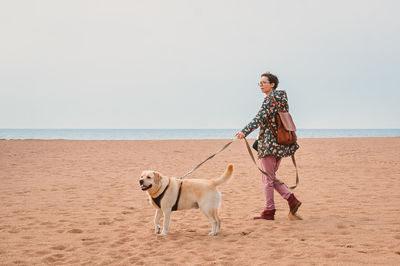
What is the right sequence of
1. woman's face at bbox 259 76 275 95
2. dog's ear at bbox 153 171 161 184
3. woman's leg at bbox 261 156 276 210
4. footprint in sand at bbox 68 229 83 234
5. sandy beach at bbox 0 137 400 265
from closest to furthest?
1. sandy beach at bbox 0 137 400 265
2. dog's ear at bbox 153 171 161 184
3. footprint in sand at bbox 68 229 83 234
4. woman's leg at bbox 261 156 276 210
5. woman's face at bbox 259 76 275 95

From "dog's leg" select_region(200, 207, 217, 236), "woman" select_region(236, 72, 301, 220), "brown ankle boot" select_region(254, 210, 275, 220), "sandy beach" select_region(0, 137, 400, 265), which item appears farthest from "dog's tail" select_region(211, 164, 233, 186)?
"brown ankle boot" select_region(254, 210, 275, 220)

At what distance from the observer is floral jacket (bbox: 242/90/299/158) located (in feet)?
16.1

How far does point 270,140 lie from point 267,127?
0.74ft

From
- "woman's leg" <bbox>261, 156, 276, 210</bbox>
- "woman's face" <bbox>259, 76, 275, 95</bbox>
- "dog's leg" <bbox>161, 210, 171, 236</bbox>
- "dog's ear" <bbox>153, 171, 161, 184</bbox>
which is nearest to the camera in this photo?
"dog's ear" <bbox>153, 171, 161, 184</bbox>

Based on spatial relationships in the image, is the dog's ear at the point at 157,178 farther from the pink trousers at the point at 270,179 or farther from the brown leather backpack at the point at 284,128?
the brown leather backpack at the point at 284,128

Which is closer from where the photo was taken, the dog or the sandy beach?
the sandy beach

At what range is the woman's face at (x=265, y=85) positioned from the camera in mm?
5164

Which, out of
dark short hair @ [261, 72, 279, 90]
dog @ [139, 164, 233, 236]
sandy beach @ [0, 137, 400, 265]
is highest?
dark short hair @ [261, 72, 279, 90]

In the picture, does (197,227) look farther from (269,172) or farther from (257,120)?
(257,120)

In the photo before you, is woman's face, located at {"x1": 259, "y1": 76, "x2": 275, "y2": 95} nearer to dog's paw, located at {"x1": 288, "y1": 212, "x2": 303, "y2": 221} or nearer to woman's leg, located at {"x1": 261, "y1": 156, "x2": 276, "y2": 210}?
woman's leg, located at {"x1": 261, "y1": 156, "x2": 276, "y2": 210}

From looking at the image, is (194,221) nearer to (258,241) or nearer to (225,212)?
(225,212)

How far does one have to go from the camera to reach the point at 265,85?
5.16 meters

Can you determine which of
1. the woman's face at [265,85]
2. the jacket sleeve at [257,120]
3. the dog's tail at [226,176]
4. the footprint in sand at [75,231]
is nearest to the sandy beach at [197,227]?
the footprint in sand at [75,231]

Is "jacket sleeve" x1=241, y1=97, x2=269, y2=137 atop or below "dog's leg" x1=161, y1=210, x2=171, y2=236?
atop
